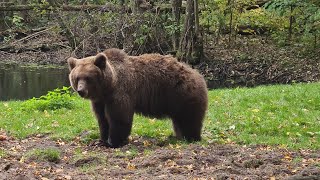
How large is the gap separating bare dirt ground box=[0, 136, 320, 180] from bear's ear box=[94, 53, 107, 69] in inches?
57.5

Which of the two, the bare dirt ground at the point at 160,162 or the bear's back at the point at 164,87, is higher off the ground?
the bear's back at the point at 164,87

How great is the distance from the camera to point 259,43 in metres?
32.0

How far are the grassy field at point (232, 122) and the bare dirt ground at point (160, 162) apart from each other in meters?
0.90

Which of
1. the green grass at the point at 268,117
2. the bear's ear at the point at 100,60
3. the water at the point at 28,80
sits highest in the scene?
the bear's ear at the point at 100,60

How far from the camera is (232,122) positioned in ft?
37.4

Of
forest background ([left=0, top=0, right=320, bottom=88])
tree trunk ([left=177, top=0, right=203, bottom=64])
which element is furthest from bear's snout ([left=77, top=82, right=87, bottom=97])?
tree trunk ([left=177, top=0, right=203, bottom=64])

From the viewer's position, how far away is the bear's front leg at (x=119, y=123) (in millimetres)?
8984

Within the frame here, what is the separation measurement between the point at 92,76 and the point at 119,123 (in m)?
0.98

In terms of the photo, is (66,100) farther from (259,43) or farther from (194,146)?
(259,43)

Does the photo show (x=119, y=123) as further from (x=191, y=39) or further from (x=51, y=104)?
(x=191, y=39)

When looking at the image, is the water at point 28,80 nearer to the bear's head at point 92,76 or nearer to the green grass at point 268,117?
the green grass at point 268,117

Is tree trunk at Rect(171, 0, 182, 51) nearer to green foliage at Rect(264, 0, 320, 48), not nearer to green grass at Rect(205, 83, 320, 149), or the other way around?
green foliage at Rect(264, 0, 320, 48)

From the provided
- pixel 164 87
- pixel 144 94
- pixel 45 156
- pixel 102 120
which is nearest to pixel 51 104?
pixel 102 120

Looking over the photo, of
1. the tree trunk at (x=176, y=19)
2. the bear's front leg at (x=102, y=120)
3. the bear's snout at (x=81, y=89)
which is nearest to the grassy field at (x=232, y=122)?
the bear's front leg at (x=102, y=120)
